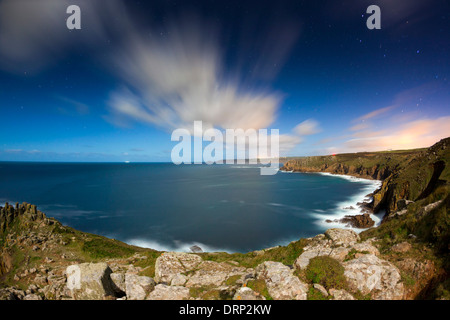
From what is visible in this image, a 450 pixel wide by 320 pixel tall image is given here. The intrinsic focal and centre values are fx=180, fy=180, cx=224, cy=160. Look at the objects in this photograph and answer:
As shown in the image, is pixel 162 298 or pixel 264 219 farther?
pixel 264 219

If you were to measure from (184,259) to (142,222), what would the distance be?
145 feet

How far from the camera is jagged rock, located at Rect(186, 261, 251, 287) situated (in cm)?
1189

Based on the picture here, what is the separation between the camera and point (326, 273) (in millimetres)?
9539

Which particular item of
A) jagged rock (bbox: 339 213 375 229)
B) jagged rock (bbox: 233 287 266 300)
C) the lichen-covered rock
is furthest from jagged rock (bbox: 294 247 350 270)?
jagged rock (bbox: 339 213 375 229)

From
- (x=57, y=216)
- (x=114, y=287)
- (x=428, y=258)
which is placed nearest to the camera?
(x=428, y=258)

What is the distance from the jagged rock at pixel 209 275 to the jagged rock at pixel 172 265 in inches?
Result: 37.5

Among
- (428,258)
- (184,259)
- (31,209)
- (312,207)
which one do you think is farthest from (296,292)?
(312,207)

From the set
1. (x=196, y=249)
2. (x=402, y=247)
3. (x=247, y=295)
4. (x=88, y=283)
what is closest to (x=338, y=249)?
(x=402, y=247)

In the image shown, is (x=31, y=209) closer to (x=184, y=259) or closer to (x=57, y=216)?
(x=57, y=216)

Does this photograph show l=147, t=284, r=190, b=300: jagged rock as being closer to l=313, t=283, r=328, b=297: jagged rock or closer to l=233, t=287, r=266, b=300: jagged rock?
l=233, t=287, r=266, b=300: jagged rock

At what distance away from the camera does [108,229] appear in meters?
49.3

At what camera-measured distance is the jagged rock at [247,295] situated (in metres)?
8.76

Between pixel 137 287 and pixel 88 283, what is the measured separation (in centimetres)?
283

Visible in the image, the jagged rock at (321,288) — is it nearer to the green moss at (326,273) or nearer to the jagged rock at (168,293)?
the green moss at (326,273)
